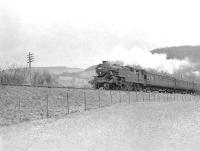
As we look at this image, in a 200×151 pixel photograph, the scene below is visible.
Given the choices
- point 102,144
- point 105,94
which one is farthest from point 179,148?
point 105,94

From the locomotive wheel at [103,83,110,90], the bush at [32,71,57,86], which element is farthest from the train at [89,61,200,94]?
the bush at [32,71,57,86]

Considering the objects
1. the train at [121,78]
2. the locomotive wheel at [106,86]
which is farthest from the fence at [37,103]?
the train at [121,78]

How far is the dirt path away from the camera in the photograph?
43.8ft

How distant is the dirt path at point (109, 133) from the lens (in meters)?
13.4

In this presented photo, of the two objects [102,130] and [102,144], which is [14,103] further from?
[102,144]

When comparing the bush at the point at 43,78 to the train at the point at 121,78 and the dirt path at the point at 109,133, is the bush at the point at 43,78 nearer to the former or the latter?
the train at the point at 121,78

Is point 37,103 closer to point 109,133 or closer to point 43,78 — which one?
point 109,133

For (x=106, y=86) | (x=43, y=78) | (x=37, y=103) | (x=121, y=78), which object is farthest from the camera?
(x=43, y=78)

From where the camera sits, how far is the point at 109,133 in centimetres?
1501

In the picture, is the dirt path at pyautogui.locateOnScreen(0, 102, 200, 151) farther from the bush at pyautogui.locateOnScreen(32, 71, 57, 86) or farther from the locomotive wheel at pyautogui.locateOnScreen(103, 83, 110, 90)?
the bush at pyautogui.locateOnScreen(32, 71, 57, 86)

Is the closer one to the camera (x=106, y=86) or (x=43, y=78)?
(x=106, y=86)

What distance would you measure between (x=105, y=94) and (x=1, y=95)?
11.8 metres

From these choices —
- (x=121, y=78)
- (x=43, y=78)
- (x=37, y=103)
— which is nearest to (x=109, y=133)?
(x=37, y=103)

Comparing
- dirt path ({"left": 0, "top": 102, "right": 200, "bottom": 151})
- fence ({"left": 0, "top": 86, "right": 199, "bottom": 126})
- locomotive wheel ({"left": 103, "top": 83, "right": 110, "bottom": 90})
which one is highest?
locomotive wheel ({"left": 103, "top": 83, "right": 110, "bottom": 90})
